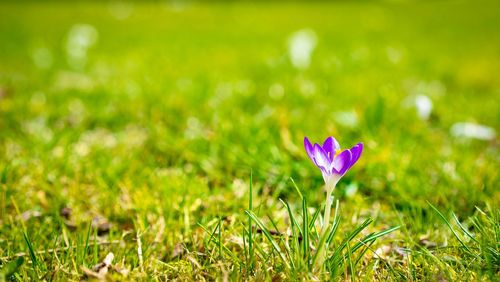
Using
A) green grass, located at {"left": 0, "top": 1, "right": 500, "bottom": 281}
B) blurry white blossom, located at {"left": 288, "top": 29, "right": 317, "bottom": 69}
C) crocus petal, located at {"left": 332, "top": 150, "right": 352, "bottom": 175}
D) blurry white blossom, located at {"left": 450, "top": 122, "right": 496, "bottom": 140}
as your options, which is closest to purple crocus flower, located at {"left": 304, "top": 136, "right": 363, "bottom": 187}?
crocus petal, located at {"left": 332, "top": 150, "right": 352, "bottom": 175}

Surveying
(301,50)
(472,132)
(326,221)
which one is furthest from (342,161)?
(301,50)

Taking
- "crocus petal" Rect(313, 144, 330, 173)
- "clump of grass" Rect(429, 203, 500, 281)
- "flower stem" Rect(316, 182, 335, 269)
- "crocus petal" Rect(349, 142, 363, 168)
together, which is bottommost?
"clump of grass" Rect(429, 203, 500, 281)

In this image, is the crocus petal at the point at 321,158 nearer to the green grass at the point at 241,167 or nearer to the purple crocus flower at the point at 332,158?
the purple crocus flower at the point at 332,158

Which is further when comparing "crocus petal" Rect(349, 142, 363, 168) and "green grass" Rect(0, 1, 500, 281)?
"green grass" Rect(0, 1, 500, 281)

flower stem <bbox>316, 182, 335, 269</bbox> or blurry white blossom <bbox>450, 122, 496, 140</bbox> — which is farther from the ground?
flower stem <bbox>316, 182, 335, 269</bbox>

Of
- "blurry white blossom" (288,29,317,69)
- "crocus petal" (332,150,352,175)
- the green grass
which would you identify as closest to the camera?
"crocus petal" (332,150,352,175)

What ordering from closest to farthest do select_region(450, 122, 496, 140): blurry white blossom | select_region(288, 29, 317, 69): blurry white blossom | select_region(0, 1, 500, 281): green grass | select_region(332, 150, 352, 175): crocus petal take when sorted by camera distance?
select_region(332, 150, 352, 175): crocus petal, select_region(0, 1, 500, 281): green grass, select_region(450, 122, 496, 140): blurry white blossom, select_region(288, 29, 317, 69): blurry white blossom

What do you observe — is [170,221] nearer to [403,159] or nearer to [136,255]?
[136,255]

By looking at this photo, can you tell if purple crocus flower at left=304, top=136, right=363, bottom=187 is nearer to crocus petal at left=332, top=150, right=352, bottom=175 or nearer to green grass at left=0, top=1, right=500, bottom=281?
crocus petal at left=332, top=150, right=352, bottom=175
